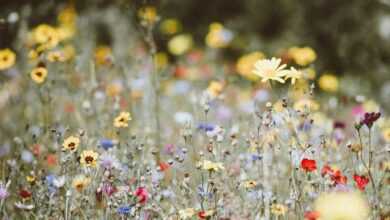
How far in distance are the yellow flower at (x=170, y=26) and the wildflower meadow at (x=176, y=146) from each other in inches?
27.6

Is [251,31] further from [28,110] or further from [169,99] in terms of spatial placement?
[28,110]

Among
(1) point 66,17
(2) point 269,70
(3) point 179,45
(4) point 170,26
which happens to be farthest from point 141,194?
(4) point 170,26

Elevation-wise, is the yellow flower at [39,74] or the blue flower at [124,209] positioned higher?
the yellow flower at [39,74]

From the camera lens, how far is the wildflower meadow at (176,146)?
2.73 m

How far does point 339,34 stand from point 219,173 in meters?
3.76

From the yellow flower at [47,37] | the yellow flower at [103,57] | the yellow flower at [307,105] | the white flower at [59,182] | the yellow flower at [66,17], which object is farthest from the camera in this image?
the yellow flower at [66,17]

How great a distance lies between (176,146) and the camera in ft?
12.1

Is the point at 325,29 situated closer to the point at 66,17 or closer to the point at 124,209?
the point at 66,17

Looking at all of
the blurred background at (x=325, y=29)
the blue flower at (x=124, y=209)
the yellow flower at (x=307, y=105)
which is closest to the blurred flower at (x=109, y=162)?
the blue flower at (x=124, y=209)

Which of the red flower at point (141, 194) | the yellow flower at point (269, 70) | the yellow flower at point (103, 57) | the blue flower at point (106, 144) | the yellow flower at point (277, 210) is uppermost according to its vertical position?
the yellow flower at point (103, 57)

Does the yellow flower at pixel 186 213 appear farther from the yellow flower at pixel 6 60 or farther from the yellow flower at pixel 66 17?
the yellow flower at pixel 66 17

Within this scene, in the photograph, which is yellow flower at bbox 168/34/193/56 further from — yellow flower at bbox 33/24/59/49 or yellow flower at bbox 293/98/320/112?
yellow flower at bbox 293/98/320/112

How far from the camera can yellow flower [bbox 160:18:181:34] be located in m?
7.07

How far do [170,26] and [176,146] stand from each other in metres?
3.52
